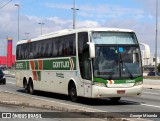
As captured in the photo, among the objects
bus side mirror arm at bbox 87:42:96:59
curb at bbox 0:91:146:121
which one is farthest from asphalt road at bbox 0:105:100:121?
bus side mirror arm at bbox 87:42:96:59

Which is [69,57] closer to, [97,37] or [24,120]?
[97,37]

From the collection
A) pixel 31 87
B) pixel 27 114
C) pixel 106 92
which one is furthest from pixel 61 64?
pixel 27 114

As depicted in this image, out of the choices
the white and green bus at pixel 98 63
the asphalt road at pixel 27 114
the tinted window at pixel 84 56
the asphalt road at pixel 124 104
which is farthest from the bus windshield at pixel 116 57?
the asphalt road at pixel 27 114

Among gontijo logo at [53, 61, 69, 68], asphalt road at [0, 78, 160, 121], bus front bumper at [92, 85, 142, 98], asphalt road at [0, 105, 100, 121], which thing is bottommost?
asphalt road at [0, 78, 160, 121]

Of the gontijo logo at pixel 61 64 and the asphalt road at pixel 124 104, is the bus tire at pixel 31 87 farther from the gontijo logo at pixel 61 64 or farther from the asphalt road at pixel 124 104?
the asphalt road at pixel 124 104

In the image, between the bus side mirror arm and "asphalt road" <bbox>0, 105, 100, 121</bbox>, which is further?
the bus side mirror arm

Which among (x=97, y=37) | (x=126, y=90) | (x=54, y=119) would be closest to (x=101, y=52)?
(x=97, y=37)

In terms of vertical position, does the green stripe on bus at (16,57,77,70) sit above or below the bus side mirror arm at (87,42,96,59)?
below

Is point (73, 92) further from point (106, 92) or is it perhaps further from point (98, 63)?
point (98, 63)

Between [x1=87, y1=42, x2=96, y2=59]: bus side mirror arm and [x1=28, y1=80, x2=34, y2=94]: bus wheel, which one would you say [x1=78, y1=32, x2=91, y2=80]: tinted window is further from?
[x1=28, y1=80, x2=34, y2=94]: bus wheel

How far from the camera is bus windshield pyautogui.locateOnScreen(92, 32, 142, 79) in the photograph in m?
16.9

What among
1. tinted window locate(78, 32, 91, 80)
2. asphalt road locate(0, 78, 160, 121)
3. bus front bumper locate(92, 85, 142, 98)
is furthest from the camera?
tinted window locate(78, 32, 91, 80)

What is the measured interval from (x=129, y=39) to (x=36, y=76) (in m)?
8.29

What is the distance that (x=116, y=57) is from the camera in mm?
17094
